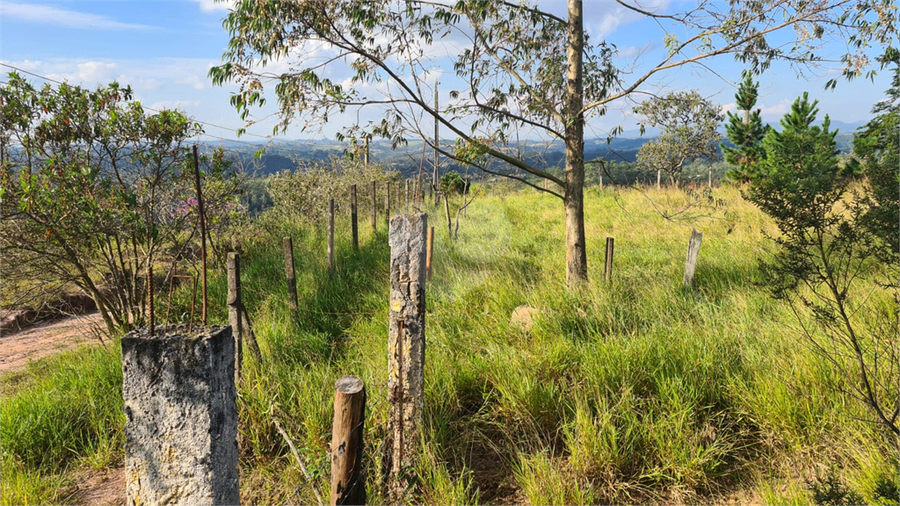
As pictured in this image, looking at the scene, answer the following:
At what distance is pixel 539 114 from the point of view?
5742mm

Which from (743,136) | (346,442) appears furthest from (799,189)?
(743,136)

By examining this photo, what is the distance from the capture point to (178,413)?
161 centimetres

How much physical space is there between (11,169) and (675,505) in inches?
273

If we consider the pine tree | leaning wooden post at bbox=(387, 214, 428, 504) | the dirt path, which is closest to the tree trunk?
the pine tree

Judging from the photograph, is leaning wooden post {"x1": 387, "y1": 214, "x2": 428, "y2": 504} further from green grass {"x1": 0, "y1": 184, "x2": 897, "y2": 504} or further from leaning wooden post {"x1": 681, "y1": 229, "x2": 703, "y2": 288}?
leaning wooden post {"x1": 681, "y1": 229, "x2": 703, "y2": 288}

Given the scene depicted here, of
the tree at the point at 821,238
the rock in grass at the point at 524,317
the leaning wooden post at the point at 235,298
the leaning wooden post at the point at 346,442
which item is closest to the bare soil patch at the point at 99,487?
the leaning wooden post at the point at 235,298

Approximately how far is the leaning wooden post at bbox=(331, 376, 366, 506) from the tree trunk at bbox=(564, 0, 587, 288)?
3692mm

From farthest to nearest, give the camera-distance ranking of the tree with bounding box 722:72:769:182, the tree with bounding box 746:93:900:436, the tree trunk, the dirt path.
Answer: the tree with bounding box 722:72:769:182 → the dirt path → the tree trunk → the tree with bounding box 746:93:900:436

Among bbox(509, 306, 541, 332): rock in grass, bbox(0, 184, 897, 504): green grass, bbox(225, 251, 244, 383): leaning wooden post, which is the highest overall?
bbox(225, 251, 244, 383): leaning wooden post

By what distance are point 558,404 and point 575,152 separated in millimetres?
3129

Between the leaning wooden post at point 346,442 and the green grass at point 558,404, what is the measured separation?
0.55 metres

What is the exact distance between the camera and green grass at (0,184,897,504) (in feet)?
9.82

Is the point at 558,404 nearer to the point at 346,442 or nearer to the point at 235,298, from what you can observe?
the point at 346,442

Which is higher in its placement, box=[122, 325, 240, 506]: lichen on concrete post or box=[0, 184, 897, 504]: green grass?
box=[122, 325, 240, 506]: lichen on concrete post
